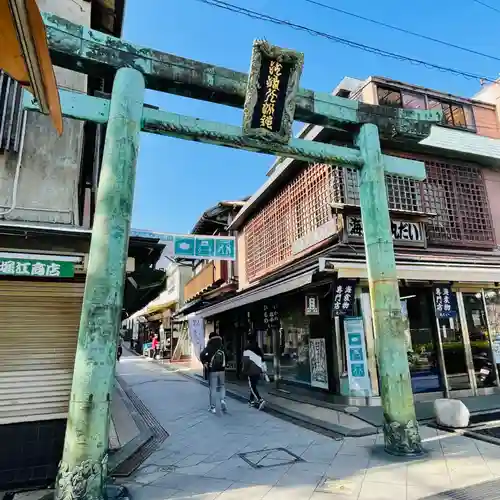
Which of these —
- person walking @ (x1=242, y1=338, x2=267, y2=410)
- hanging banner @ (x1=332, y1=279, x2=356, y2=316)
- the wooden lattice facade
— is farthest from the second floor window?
person walking @ (x1=242, y1=338, x2=267, y2=410)

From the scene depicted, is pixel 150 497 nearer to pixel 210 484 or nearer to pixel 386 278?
pixel 210 484

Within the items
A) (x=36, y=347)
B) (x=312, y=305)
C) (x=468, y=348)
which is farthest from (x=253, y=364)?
(x=468, y=348)

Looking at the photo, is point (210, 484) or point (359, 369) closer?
point (210, 484)

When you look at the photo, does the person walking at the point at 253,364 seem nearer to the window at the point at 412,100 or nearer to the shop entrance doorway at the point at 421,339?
the shop entrance doorway at the point at 421,339

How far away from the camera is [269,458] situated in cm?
609

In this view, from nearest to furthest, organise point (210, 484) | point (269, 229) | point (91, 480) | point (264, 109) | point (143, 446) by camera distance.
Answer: point (91, 480) → point (210, 484) → point (264, 109) → point (143, 446) → point (269, 229)

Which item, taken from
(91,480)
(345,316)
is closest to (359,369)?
(345,316)

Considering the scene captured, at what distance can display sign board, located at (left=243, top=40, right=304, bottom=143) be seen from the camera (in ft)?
20.7

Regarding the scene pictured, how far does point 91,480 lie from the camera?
14.3ft

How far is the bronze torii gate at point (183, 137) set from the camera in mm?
4613

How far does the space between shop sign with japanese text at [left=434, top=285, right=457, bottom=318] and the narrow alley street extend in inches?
152

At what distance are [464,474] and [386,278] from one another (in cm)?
296

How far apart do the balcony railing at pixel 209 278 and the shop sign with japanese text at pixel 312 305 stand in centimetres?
854

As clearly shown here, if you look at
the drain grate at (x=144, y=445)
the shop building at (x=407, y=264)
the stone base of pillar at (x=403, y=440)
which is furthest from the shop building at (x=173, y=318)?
the stone base of pillar at (x=403, y=440)
